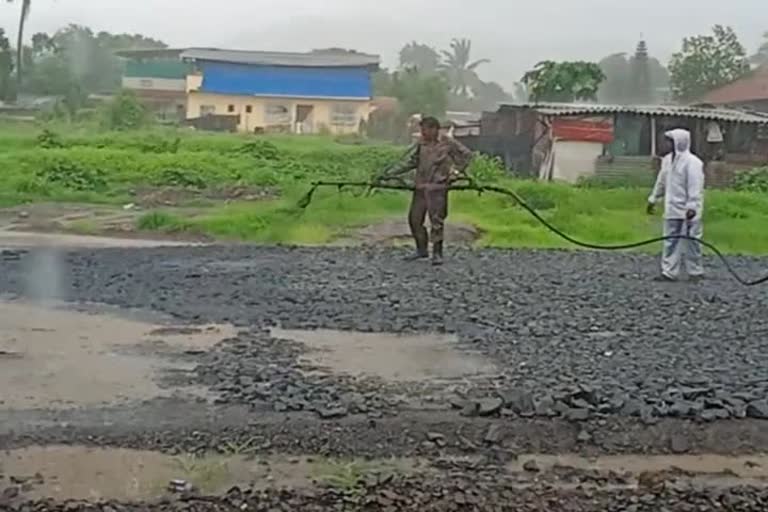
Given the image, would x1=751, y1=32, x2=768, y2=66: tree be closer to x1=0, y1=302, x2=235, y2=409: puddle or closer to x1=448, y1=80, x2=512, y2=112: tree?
x1=448, y1=80, x2=512, y2=112: tree

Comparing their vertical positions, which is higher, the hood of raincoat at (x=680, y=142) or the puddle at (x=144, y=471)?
the hood of raincoat at (x=680, y=142)

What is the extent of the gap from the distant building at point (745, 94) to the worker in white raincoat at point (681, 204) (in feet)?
96.2

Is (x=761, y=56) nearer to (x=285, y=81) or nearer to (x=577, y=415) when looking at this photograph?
(x=285, y=81)

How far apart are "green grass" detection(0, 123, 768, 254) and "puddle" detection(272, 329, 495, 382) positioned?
916 centimetres

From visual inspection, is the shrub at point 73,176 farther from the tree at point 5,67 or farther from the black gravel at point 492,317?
the tree at point 5,67

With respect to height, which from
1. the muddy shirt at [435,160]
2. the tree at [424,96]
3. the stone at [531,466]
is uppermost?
the tree at [424,96]

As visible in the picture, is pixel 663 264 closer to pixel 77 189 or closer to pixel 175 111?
pixel 77 189

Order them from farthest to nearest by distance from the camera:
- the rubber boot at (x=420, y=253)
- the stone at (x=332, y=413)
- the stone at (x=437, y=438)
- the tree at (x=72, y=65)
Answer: the tree at (x=72, y=65)
the rubber boot at (x=420, y=253)
the stone at (x=332, y=413)
the stone at (x=437, y=438)

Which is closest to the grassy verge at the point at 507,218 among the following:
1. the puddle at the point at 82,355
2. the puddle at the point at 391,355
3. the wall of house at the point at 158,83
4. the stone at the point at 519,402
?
the puddle at the point at 82,355

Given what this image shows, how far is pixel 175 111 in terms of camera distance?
54375mm

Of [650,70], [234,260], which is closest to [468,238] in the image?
[234,260]

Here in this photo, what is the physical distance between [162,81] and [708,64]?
24.1 meters

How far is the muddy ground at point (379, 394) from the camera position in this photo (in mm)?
5801

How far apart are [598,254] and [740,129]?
683 inches
